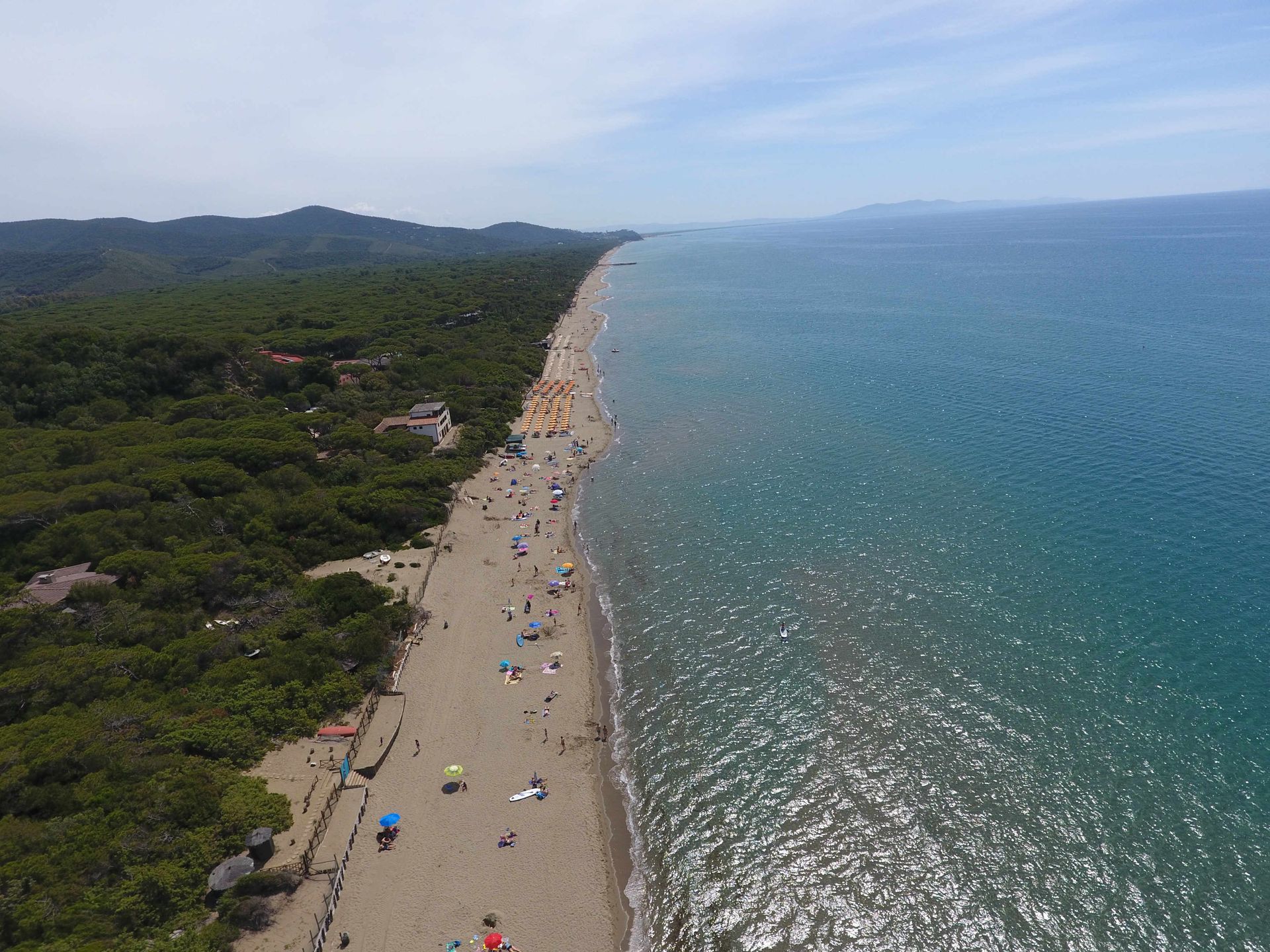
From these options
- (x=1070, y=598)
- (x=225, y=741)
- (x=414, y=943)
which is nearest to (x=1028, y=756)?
(x=1070, y=598)

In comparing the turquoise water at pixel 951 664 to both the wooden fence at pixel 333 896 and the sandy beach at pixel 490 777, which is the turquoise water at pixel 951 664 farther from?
the wooden fence at pixel 333 896

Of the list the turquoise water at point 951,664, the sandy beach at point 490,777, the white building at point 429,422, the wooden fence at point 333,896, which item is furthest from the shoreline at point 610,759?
the white building at point 429,422

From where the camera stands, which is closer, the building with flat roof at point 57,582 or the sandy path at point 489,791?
the sandy path at point 489,791

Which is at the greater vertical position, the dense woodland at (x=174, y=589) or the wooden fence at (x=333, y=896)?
the dense woodland at (x=174, y=589)

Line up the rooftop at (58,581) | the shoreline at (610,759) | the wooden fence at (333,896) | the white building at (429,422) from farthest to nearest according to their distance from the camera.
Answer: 1. the white building at (429,422)
2. the rooftop at (58,581)
3. the shoreline at (610,759)
4. the wooden fence at (333,896)

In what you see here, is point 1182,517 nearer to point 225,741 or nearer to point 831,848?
point 831,848

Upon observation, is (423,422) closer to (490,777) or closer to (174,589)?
(174,589)
